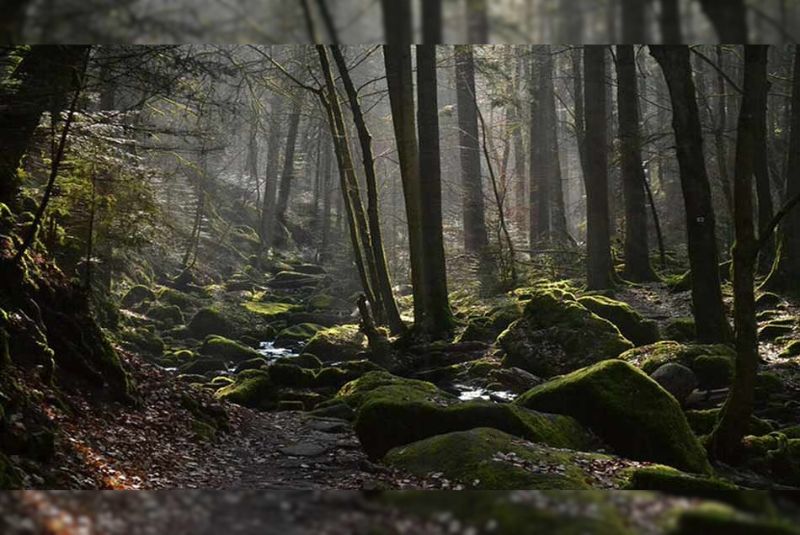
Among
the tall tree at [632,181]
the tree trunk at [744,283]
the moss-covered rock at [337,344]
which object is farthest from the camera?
the moss-covered rock at [337,344]

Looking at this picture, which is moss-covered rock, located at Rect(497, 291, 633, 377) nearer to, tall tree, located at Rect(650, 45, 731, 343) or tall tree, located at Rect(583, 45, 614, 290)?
tall tree, located at Rect(583, 45, 614, 290)

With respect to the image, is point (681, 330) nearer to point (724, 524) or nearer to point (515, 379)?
point (515, 379)

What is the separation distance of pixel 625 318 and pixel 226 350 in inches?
200

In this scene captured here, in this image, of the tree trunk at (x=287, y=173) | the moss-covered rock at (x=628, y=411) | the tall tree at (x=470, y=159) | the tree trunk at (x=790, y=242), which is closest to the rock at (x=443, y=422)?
the moss-covered rock at (x=628, y=411)

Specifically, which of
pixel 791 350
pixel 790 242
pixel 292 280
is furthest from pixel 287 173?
pixel 791 350

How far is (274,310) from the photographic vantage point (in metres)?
8.77

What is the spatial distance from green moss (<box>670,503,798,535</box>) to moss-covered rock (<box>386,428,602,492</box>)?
167cm

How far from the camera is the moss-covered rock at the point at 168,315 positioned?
29.4ft

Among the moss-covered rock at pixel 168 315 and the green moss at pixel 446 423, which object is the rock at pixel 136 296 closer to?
the moss-covered rock at pixel 168 315

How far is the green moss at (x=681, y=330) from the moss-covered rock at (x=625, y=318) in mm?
108

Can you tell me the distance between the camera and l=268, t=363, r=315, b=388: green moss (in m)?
8.12

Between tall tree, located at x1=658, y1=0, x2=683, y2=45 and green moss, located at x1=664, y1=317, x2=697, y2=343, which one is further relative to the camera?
green moss, located at x1=664, y1=317, x2=697, y2=343

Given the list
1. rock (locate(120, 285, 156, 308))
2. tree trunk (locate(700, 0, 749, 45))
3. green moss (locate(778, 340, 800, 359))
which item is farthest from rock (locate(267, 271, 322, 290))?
tree trunk (locate(700, 0, 749, 45))

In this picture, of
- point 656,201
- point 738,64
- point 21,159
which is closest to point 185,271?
point 21,159
